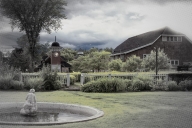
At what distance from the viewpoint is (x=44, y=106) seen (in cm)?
597

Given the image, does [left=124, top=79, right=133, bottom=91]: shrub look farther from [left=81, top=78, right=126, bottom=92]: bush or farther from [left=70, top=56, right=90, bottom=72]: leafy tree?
[left=70, top=56, right=90, bottom=72]: leafy tree

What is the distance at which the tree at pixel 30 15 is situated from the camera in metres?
4.97

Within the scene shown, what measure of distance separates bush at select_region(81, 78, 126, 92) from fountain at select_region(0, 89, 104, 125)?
331 cm

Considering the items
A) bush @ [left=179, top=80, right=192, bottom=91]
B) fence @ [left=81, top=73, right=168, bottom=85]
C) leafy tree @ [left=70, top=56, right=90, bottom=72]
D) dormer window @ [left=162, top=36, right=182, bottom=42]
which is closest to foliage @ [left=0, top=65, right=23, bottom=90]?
fence @ [left=81, top=73, right=168, bottom=85]

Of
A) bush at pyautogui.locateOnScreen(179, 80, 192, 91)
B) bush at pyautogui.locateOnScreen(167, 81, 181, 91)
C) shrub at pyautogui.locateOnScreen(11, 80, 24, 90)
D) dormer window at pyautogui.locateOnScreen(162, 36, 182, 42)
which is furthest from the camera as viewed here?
bush at pyautogui.locateOnScreen(167, 81, 181, 91)

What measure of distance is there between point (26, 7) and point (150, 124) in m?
2.75

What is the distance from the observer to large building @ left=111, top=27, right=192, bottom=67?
5.11m

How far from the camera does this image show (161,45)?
5945mm

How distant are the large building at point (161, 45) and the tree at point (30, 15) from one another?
1.51 metres

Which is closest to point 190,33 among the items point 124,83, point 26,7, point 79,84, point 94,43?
point 94,43

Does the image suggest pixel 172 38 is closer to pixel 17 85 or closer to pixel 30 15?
pixel 30 15

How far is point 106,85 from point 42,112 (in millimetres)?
3780

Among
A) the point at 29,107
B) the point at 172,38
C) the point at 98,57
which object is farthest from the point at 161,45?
the point at 29,107

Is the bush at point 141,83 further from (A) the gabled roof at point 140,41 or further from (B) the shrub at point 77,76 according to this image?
(A) the gabled roof at point 140,41
